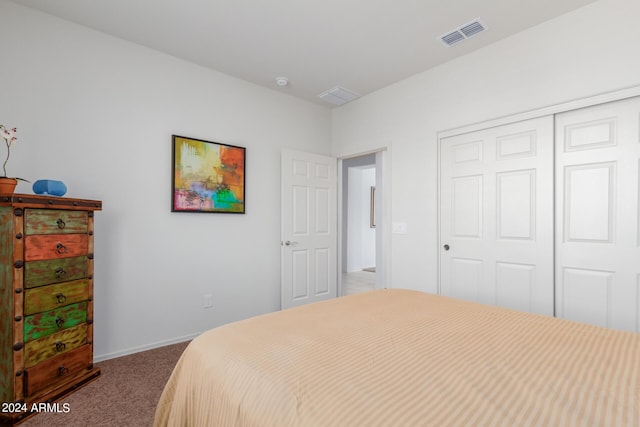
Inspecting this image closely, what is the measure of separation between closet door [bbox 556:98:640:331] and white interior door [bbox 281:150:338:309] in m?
2.40

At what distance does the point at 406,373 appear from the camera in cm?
93

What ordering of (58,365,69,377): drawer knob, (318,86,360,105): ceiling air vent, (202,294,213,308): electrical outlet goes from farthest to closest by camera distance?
1. (318,86,360,105): ceiling air vent
2. (202,294,213,308): electrical outlet
3. (58,365,69,377): drawer knob

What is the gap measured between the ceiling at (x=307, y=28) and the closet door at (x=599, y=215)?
0.88 meters

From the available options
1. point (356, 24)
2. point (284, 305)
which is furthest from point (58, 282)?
point (356, 24)

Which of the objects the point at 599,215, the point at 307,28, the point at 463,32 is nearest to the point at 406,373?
the point at 599,215

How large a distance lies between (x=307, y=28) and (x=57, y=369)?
2975 mm

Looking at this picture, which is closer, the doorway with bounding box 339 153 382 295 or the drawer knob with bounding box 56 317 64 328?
the drawer knob with bounding box 56 317 64 328

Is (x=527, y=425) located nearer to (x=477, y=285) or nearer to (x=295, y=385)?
(x=295, y=385)

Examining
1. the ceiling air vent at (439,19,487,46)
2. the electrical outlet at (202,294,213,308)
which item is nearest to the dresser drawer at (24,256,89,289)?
the electrical outlet at (202,294,213,308)

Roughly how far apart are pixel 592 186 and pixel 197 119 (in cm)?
336

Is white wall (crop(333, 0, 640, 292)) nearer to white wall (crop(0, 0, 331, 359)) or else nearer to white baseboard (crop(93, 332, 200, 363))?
white wall (crop(0, 0, 331, 359))

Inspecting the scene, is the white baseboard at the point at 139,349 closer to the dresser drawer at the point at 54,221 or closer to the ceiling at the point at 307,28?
the dresser drawer at the point at 54,221

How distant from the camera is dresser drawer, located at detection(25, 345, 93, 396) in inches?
71.4

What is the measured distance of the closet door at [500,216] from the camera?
7.99ft
